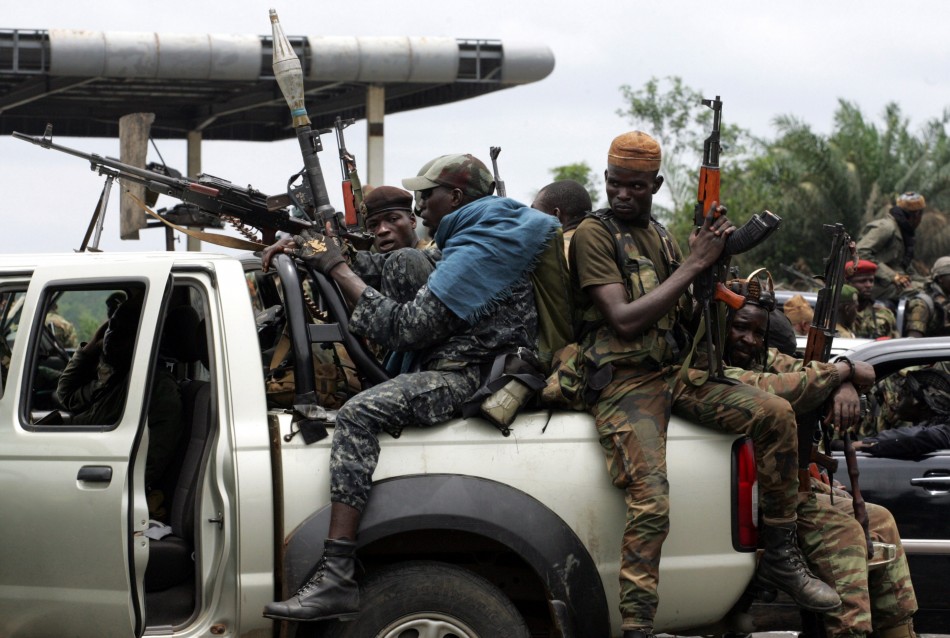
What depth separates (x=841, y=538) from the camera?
503 cm

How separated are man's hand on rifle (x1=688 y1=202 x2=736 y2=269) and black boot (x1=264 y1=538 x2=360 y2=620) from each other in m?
1.58

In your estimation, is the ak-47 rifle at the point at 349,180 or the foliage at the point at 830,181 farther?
the foliage at the point at 830,181

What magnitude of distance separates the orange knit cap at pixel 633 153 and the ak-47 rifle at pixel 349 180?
2.41 meters

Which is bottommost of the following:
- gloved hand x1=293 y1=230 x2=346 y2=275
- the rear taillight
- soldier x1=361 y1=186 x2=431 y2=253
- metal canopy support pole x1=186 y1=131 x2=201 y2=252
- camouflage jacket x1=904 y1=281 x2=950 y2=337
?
the rear taillight

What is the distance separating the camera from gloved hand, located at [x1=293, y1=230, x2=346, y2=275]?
4812mm

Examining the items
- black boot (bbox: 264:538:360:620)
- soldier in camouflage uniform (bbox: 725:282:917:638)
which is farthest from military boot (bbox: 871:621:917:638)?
black boot (bbox: 264:538:360:620)

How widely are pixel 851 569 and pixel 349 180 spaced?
11.6ft

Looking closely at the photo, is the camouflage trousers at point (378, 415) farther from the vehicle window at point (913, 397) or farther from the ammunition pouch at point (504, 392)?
the vehicle window at point (913, 397)

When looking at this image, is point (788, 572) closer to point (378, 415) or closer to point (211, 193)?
point (378, 415)

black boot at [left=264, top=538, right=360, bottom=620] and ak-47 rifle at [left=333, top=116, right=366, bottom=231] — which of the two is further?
ak-47 rifle at [left=333, top=116, right=366, bottom=231]

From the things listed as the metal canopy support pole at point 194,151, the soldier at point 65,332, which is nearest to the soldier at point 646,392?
the soldier at point 65,332

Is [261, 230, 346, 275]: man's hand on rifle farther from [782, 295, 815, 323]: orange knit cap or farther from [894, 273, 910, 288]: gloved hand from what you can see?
[894, 273, 910, 288]: gloved hand

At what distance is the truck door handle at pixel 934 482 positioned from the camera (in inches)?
229

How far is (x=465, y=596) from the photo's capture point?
454cm
